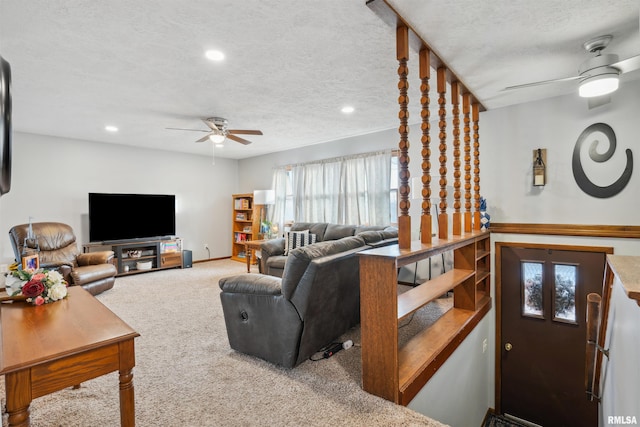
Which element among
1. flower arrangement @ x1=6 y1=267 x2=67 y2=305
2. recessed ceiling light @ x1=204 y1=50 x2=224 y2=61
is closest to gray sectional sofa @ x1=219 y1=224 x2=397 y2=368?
flower arrangement @ x1=6 y1=267 x2=67 y2=305

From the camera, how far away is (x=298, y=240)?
539 centimetres

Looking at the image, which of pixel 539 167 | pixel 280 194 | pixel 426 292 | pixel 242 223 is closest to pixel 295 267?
pixel 426 292

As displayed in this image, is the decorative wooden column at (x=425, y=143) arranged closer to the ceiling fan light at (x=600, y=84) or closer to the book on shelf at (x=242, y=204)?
the ceiling fan light at (x=600, y=84)

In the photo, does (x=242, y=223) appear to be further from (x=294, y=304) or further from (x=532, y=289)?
(x=532, y=289)

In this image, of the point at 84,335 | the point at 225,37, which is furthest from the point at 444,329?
the point at 225,37

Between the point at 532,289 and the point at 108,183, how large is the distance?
713 centimetres

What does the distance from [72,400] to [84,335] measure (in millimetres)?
842

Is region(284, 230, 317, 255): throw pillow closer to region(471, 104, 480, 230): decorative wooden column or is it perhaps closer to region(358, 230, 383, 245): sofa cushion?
region(358, 230, 383, 245): sofa cushion

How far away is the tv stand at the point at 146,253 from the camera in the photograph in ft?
18.3

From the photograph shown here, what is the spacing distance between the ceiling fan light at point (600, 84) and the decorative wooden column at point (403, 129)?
5.13 feet

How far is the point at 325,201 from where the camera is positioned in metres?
6.04

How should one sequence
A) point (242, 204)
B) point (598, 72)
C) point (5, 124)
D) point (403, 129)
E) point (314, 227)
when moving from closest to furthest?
point (5, 124), point (403, 129), point (598, 72), point (314, 227), point (242, 204)

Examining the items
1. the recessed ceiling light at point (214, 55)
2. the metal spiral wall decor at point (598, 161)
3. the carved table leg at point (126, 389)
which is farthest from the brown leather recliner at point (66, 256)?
the metal spiral wall decor at point (598, 161)

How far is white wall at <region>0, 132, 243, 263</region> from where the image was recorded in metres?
4.97
